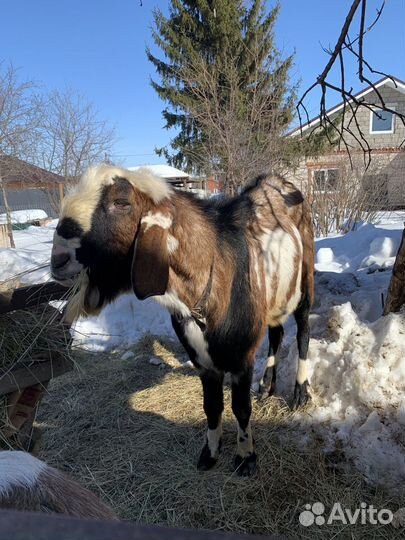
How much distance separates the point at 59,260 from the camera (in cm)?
221

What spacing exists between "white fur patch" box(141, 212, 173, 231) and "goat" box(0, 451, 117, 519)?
4.21 ft

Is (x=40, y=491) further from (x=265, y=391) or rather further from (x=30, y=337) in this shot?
(x=265, y=391)

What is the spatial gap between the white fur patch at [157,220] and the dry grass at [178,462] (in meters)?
1.33

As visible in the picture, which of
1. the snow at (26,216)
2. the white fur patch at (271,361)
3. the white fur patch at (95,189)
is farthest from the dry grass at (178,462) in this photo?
the snow at (26,216)

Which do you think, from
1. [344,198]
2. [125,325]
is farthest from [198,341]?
[344,198]

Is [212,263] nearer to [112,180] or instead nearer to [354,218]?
[112,180]

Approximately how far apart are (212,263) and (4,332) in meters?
1.31

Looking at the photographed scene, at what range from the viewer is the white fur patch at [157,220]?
2.29 m

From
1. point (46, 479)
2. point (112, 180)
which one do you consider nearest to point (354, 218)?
point (112, 180)

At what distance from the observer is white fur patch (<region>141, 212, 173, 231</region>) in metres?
2.29

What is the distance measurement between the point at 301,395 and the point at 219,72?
37.7ft

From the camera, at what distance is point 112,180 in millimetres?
2258
